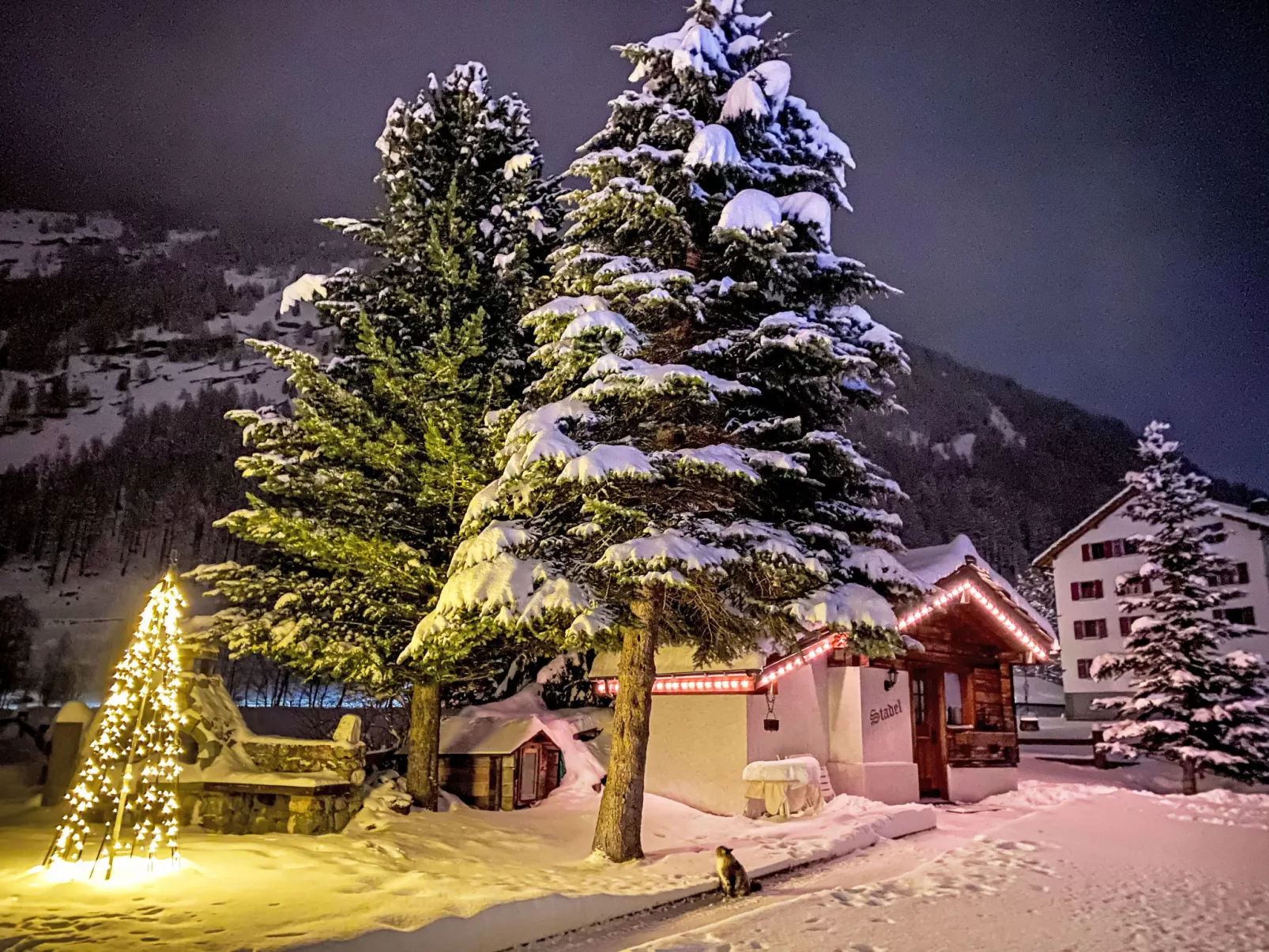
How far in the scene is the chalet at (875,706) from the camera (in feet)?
52.4

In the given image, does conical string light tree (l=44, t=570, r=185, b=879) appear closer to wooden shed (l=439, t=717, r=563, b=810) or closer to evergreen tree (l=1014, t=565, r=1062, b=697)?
wooden shed (l=439, t=717, r=563, b=810)

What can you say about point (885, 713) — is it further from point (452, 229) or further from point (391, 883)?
point (452, 229)

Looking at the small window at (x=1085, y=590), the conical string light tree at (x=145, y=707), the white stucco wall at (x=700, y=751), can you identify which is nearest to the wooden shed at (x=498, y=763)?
the white stucco wall at (x=700, y=751)

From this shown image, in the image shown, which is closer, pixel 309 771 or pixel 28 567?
pixel 309 771

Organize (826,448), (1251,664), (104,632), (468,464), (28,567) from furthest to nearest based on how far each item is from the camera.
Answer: (28,567) → (104,632) → (1251,664) → (468,464) → (826,448)

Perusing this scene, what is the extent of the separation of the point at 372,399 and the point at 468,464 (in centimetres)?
299

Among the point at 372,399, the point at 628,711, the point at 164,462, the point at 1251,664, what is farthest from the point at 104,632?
the point at 1251,664

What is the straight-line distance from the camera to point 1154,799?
18188 mm

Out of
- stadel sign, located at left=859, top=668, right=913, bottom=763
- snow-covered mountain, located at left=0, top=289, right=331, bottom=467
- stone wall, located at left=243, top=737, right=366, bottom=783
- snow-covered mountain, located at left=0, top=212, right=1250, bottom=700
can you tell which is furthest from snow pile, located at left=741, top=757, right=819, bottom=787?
snow-covered mountain, located at left=0, top=289, right=331, bottom=467

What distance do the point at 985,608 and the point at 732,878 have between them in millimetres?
12197

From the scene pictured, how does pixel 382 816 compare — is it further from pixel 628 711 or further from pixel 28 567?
pixel 28 567

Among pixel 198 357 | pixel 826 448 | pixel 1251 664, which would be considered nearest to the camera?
pixel 826 448

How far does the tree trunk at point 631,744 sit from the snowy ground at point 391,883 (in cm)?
40

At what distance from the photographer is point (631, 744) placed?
36.1ft
